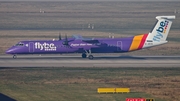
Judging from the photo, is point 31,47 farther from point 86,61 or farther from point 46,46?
point 86,61

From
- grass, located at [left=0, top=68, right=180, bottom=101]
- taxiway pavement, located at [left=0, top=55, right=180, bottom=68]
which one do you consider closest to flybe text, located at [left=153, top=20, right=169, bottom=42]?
taxiway pavement, located at [left=0, top=55, right=180, bottom=68]

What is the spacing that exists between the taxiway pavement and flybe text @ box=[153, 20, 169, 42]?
2873mm

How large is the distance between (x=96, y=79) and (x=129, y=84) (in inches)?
167

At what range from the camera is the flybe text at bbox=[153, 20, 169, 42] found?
68.2m

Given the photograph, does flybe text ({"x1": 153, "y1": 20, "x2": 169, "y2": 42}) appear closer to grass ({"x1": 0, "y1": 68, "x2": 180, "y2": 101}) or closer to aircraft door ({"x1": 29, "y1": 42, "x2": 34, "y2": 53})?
grass ({"x1": 0, "y1": 68, "x2": 180, "y2": 101})

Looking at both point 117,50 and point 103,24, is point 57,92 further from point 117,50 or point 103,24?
point 103,24

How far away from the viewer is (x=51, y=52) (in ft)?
225

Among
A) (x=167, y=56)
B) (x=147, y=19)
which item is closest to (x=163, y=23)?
Answer: (x=167, y=56)

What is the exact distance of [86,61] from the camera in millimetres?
66250

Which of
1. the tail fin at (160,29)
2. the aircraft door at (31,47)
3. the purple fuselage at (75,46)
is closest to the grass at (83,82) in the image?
the purple fuselage at (75,46)

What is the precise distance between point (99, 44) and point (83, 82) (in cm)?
1750

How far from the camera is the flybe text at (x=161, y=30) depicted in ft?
224

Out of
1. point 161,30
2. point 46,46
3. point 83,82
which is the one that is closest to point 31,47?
point 46,46

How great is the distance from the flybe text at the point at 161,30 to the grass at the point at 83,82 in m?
10.1
